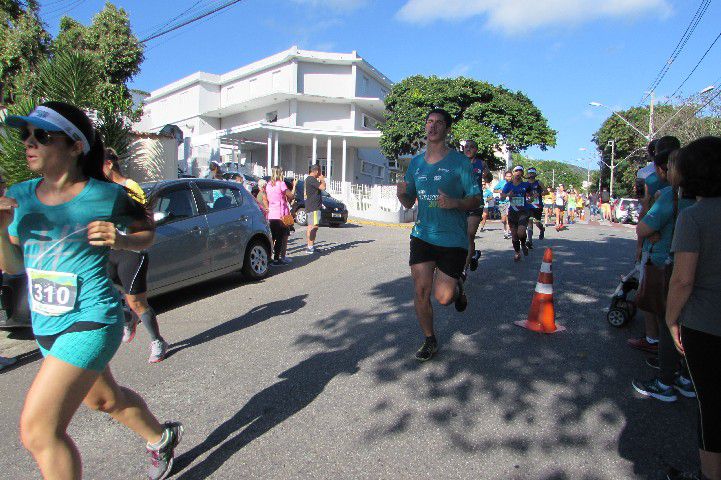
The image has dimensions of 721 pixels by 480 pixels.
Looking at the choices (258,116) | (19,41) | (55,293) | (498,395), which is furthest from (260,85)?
(55,293)

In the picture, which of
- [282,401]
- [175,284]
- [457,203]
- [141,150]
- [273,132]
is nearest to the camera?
[282,401]

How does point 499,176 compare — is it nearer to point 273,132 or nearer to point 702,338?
point 273,132

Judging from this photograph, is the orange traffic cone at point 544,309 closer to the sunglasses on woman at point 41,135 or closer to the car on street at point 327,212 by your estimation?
the sunglasses on woman at point 41,135

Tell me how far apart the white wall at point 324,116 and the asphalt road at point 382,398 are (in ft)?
92.8

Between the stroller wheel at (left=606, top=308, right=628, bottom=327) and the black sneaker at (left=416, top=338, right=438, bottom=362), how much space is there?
2179 mm

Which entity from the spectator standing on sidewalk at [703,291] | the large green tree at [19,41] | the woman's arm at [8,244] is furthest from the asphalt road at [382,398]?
the large green tree at [19,41]

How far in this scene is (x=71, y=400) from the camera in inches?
80.1

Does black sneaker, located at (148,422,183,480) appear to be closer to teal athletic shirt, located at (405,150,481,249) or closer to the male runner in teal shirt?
the male runner in teal shirt

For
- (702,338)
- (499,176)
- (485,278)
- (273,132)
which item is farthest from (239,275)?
(499,176)

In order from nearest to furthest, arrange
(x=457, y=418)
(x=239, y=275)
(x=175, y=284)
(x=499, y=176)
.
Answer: (x=457, y=418) < (x=175, y=284) < (x=239, y=275) < (x=499, y=176)

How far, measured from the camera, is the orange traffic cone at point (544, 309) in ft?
16.3

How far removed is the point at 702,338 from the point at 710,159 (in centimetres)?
84

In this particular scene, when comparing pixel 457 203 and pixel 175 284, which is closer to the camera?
pixel 457 203

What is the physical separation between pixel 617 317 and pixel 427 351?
7.56 feet
